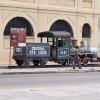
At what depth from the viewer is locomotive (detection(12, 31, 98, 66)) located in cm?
3533

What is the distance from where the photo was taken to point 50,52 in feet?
122

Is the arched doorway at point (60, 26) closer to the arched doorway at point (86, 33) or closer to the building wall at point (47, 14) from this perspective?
the building wall at point (47, 14)

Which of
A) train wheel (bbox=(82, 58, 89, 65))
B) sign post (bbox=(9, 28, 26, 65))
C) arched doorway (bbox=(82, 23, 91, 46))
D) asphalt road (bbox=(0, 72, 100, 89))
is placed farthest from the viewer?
arched doorway (bbox=(82, 23, 91, 46))

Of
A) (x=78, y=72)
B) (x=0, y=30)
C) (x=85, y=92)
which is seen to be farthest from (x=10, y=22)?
(x=85, y=92)

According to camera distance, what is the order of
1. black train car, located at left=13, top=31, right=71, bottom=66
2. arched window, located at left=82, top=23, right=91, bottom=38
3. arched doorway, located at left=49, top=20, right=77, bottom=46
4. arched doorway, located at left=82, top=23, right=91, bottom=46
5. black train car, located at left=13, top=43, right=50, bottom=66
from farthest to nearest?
arched window, located at left=82, top=23, right=91, bottom=38 → arched doorway, located at left=82, top=23, right=91, bottom=46 → arched doorway, located at left=49, top=20, right=77, bottom=46 → black train car, located at left=13, top=31, right=71, bottom=66 → black train car, located at left=13, top=43, right=50, bottom=66

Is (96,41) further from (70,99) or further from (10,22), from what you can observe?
(70,99)

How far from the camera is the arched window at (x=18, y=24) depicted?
41.1 m

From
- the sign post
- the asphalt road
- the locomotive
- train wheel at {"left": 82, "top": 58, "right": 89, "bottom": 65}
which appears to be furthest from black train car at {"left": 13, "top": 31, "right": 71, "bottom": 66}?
the asphalt road

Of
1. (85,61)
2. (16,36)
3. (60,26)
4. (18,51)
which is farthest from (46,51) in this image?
(60,26)

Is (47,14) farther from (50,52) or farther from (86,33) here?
(50,52)

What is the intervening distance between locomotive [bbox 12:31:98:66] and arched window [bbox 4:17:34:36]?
309 cm

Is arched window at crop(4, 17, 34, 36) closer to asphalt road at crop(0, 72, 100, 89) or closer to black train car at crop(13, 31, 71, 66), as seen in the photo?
black train car at crop(13, 31, 71, 66)

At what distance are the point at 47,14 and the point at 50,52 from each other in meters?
8.21

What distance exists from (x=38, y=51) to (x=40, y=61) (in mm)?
1022
